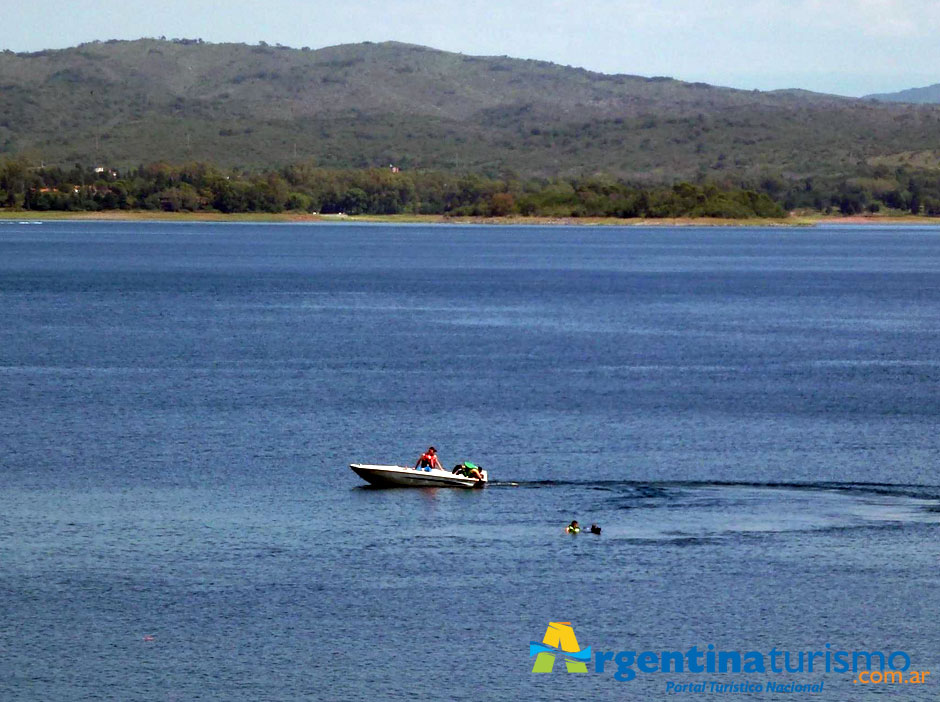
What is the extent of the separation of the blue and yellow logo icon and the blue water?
1.39 ft

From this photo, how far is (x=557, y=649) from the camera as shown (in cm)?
4894

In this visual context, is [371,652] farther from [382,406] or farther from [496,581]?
[382,406]

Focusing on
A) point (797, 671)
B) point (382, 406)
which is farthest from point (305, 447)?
point (797, 671)

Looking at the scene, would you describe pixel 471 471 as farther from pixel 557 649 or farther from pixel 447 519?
pixel 557 649

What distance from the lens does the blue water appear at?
4800 cm

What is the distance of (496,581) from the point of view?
180 feet

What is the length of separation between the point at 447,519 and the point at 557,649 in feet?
51.0

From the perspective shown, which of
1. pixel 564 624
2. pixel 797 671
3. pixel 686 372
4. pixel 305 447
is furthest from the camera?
pixel 686 372

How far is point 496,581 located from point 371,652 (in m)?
7.81

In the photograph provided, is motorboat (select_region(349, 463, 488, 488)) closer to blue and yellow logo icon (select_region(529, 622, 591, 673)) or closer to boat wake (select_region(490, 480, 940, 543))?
boat wake (select_region(490, 480, 940, 543))

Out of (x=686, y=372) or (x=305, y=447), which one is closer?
(x=305, y=447)

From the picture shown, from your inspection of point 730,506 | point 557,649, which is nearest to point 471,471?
point 730,506

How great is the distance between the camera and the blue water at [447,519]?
157ft

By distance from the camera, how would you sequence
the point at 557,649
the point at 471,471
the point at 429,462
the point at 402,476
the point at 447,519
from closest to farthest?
the point at 557,649, the point at 447,519, the point at 471,471, the point at 402,476, the point at 429,462
